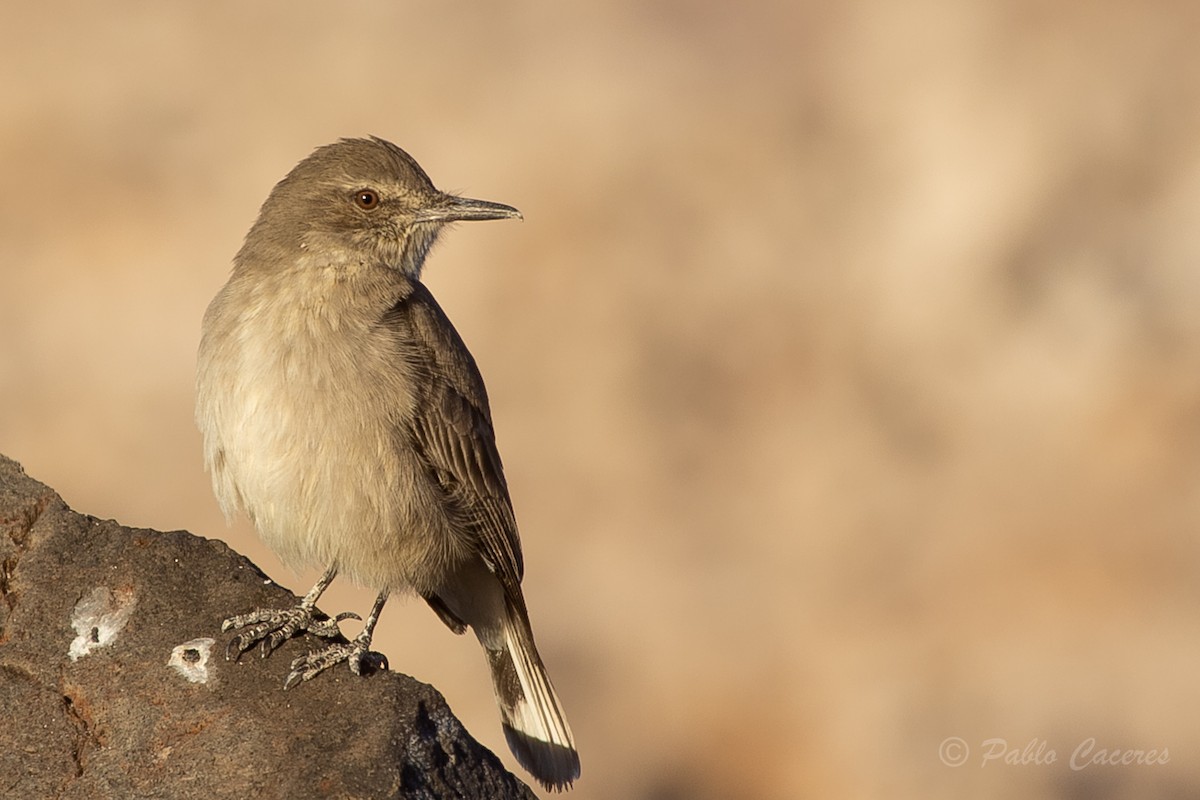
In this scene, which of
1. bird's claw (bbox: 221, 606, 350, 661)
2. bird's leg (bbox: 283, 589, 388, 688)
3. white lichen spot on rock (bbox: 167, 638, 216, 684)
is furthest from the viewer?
bird's claw (bbox: 221, 606, 350, 661)

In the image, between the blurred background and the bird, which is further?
the blurred background

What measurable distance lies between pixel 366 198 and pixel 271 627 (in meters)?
2.61

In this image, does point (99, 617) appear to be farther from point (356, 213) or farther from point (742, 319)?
point (742, 319)

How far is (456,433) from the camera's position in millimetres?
8484

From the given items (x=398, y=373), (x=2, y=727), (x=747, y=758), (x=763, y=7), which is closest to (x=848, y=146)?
(x=763, y=7)

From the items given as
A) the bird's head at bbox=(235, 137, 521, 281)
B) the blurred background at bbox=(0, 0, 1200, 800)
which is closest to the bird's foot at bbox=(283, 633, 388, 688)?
the bird's head at bbox=(235, 137, 521, 281)

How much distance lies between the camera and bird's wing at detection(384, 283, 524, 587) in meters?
8.36

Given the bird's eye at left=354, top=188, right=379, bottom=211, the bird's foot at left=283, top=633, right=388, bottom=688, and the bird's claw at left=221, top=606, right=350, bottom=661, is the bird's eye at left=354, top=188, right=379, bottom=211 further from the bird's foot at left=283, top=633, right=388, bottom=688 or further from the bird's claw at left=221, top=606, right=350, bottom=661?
the bird's foot at left=283, top=633, right=388, bottom=688

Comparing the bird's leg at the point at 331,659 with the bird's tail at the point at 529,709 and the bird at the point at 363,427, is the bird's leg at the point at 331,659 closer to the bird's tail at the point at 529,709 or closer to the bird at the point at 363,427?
the bird at the point at 363,427

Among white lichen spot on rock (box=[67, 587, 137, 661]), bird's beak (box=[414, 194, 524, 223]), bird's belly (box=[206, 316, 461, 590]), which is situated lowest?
white lichen spot on rock (box=[67, 587, 137, 661])

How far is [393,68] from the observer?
19.6 meters

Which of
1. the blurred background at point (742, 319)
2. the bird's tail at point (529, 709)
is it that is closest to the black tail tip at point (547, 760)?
the bird's tail at point (529, 709)

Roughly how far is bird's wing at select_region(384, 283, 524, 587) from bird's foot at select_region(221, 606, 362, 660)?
1.09 m

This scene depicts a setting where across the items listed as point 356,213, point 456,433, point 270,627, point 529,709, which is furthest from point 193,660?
point 356,213
